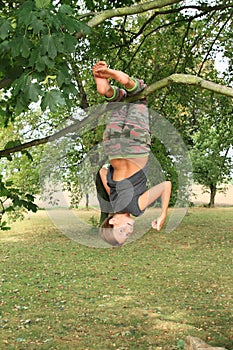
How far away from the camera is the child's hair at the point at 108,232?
2.64 metres

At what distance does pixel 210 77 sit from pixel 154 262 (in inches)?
178

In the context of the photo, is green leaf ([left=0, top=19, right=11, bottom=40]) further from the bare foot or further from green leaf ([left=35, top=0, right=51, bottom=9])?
the bare foot

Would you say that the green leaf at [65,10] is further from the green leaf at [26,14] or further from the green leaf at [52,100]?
the green leaf at [52,100]

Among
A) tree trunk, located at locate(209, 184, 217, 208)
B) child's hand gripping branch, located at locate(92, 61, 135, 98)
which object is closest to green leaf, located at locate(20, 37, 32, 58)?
child's hand gripping branch, located at locate(92, 61, 135, 98)

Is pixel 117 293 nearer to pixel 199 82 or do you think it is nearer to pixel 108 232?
pixel 199 82

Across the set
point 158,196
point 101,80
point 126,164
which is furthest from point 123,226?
point 101,80

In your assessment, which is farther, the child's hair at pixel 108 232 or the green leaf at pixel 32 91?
the green leaf at pixel 32 91

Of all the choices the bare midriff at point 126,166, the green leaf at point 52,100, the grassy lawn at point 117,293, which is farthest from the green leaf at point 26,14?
the grassy lawn at point 117,293

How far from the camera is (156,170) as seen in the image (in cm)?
251

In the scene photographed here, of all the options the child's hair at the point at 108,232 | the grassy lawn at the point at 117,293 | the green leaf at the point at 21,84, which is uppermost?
the green leaf at the point at 21,84

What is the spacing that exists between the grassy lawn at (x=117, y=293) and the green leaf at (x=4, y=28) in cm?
460

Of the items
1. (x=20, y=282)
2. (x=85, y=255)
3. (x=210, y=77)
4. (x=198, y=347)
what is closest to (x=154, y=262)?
(x=85, y=255)

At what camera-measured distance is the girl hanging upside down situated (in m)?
2.35

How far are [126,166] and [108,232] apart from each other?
44cm
